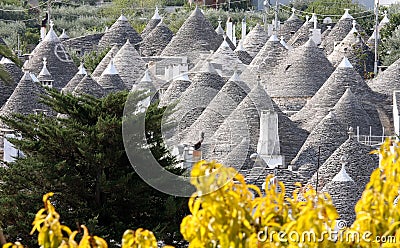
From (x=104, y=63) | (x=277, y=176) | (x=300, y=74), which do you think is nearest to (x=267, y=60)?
(x=300, y=74)

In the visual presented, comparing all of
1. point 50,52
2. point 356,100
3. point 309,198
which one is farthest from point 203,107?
point 309,198

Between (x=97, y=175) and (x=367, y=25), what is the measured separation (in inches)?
1622

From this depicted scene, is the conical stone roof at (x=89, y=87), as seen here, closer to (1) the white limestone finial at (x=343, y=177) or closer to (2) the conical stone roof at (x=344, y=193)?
(1) the white limestone finial at (x=343, y=177)

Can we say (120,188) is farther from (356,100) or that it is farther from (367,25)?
(367,25)

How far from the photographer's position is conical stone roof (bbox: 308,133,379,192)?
76.8 feet

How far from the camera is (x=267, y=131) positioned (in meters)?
29.0

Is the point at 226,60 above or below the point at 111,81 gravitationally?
above

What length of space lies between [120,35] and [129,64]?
609 cm

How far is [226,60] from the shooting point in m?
39.3

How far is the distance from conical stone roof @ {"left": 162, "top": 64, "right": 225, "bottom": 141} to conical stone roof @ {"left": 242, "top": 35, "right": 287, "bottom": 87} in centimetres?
262

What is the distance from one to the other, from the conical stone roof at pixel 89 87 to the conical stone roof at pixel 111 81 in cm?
95

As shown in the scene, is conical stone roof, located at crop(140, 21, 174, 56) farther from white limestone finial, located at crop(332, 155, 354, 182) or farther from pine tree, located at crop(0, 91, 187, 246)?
pine tree, located at crop(0, 91, 187, 246)

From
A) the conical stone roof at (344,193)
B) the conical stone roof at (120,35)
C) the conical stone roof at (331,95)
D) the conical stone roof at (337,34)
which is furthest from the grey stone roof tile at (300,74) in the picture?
the conical stone roof at (344,193)

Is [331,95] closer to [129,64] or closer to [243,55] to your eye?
[243,55]
